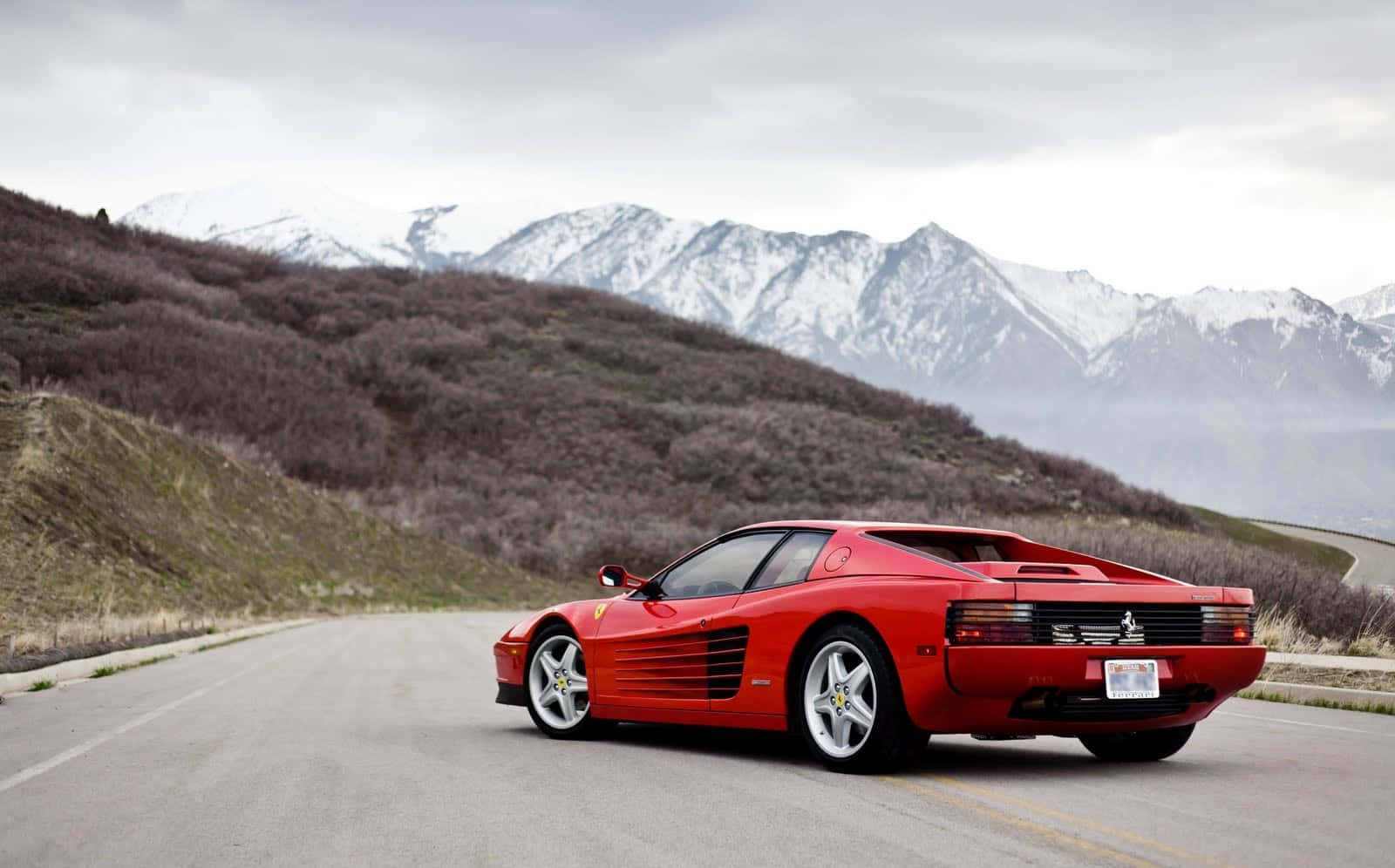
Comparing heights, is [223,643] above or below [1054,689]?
below

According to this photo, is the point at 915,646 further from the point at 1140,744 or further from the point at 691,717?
the point at 1140,744

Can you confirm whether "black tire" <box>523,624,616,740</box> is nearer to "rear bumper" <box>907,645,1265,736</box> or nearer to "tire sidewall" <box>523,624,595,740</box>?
"tire sidewall" <box>523,624,595,740</box>

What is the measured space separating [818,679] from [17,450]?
26881 millimetres

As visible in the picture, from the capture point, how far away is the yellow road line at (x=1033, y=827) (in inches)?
219

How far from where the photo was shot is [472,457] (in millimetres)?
61844

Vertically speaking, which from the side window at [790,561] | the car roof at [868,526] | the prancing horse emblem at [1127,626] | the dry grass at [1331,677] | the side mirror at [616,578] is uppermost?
the car roof at [868,526]

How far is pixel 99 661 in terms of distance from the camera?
16156 mm

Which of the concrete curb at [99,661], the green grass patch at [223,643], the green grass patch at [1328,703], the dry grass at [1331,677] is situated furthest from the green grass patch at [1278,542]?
the green grass patch at [1328,703]

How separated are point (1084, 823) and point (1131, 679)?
1.43 metres

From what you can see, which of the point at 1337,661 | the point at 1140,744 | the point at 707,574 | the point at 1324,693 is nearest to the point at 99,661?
the point at 707,574

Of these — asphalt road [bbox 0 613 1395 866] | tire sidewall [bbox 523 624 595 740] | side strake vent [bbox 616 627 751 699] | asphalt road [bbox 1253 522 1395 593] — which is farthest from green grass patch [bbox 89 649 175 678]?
asphalt road [bbox 1253 522 1395 593]

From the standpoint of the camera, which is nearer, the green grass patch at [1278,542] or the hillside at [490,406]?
the hillside at [490,406]

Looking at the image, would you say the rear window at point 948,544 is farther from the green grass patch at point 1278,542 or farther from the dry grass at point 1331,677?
the green grass patch at point 1278,542

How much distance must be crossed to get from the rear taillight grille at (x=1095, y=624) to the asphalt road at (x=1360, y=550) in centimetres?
4050
